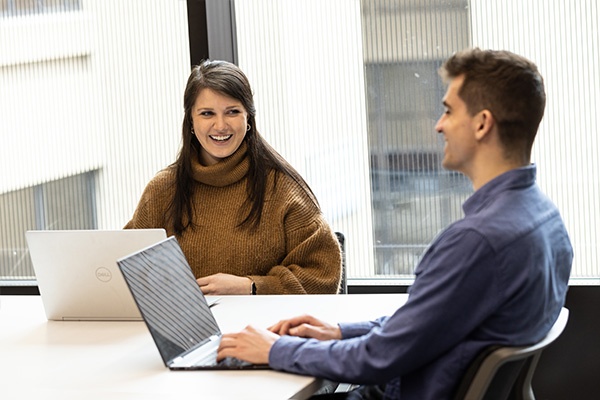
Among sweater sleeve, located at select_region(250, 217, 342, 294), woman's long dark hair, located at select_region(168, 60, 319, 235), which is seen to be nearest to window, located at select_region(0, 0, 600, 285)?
woman's long dark hair, located at select_region(168, 60, 319, 235)

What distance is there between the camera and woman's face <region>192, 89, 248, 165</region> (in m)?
3.12

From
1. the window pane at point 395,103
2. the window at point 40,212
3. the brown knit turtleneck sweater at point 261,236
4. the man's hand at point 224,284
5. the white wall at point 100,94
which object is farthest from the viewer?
the window at point 40,212

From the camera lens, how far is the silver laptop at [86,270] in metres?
2.52

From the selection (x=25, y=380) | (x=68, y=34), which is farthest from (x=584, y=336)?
(x=68, y=34)

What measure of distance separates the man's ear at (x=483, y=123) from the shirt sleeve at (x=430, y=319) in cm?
22

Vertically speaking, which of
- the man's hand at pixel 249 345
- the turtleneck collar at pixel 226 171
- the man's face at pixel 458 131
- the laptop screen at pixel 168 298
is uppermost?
the man's face at pixel 458 131

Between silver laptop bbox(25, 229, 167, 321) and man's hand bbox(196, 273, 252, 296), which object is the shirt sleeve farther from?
man's hand bbox(196, 273, 252, 296)

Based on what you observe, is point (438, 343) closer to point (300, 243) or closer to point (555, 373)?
point (300, 243)

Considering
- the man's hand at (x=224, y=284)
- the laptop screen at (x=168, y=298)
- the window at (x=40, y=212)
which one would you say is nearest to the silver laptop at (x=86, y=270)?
the laptop screen at (x=168, y=298)

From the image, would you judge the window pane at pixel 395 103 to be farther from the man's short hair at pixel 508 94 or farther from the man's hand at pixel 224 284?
the man's short hair at pixel 508 94

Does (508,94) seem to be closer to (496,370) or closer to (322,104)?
(496,370)

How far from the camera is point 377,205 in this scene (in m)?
3.76

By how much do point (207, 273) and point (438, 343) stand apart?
1335mm

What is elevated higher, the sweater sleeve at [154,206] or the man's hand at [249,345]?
the sweater sleeve at [154,206]
